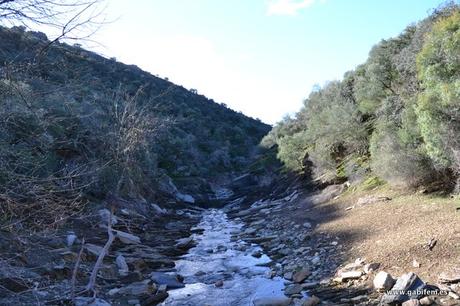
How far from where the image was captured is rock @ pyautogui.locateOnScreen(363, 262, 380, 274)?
33.6ft

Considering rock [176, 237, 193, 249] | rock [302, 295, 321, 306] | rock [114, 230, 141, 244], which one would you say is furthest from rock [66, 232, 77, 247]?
rock [302, 295, 321, 306]

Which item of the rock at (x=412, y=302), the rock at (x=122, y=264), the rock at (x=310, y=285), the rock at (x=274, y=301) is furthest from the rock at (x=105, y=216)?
the rock at (x=412, y=302)

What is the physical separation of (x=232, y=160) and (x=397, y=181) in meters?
43.8

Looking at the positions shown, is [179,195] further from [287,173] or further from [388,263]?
[388,263]

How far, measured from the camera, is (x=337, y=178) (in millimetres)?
23703

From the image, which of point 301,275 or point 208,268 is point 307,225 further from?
point 301,275

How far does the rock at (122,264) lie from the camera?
13.4m

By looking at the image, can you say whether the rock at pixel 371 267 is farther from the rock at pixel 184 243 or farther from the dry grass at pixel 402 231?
the rock at pixel 184 243

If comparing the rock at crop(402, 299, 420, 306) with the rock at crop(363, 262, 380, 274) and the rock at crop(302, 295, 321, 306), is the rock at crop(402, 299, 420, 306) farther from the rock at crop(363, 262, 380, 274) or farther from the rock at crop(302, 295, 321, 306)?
the rock at crop(363, 262, 380, 274)

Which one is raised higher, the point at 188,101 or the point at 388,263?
the point at 188,101

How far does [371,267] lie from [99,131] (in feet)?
53.8

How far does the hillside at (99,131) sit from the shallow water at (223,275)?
12.5 ft

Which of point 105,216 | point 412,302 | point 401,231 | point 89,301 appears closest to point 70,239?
point 105,216

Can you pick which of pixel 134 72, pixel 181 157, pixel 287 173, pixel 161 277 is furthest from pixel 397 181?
pixel 134 72
